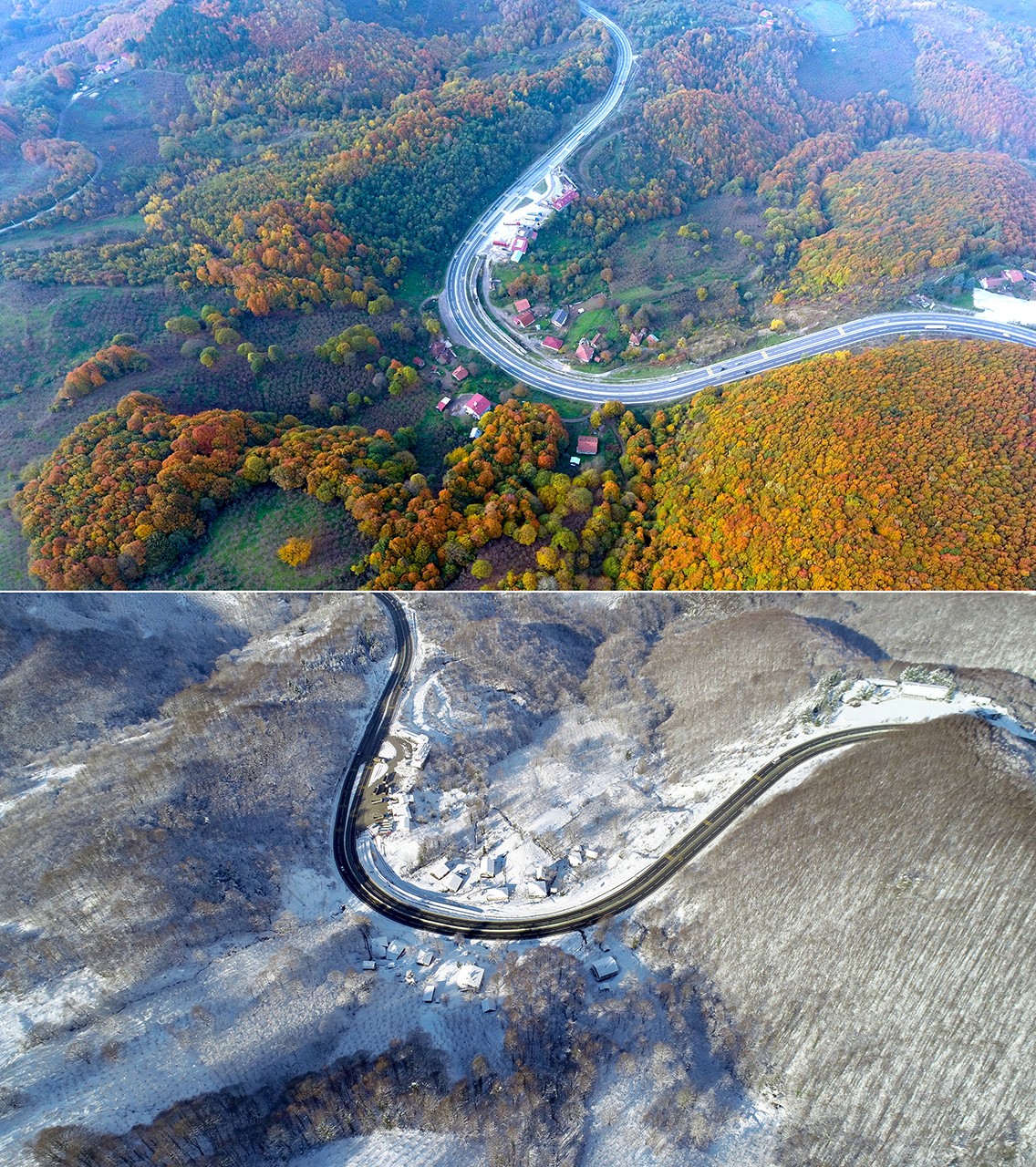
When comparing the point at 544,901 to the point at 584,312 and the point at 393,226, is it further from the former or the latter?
the point at 393,226

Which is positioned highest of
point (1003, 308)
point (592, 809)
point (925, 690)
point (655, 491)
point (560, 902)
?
point (1003, 308)

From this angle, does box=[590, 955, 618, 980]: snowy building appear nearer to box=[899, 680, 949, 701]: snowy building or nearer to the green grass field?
box=[899, 680, 949, 701]: snowy building

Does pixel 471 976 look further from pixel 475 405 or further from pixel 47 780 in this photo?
pixel 475 405

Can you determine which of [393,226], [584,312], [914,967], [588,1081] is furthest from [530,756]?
[393,226]

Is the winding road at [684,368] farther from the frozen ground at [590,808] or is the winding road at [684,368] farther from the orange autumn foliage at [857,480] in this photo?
the frozen ground at [590,808]

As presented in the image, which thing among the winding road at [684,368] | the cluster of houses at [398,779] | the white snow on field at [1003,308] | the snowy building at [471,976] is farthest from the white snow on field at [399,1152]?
the white snow on field at [1003,308]

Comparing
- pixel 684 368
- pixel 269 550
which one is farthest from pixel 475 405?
pixel 269 550
